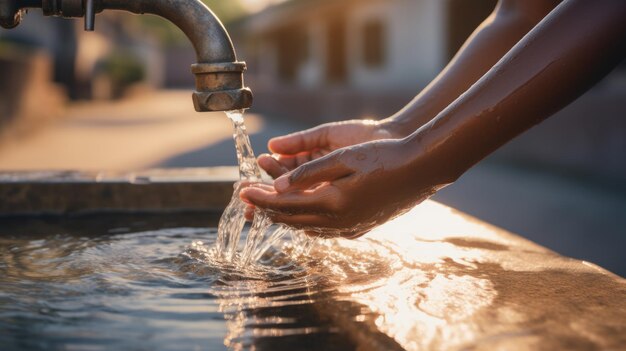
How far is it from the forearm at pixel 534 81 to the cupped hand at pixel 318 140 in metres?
0.72

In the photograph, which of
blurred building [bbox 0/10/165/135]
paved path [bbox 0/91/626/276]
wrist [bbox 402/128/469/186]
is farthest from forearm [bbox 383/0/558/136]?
blurred building [bbox 0/10/165/135]

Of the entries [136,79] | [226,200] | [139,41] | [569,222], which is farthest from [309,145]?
[139,41]

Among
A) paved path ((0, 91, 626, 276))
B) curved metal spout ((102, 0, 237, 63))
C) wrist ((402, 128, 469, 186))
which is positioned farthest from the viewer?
paved path ((0, 91, 626, 276))

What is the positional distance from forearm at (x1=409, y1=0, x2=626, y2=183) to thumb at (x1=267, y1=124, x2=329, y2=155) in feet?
2.51

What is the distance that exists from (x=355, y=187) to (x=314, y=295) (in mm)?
257

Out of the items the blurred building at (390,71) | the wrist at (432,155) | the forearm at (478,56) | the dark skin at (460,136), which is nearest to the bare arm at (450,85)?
the forearm at (478,56)

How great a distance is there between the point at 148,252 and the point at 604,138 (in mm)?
6039

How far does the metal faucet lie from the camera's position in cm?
166

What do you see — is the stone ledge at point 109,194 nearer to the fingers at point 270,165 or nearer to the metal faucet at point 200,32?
the fingers at point 270,165

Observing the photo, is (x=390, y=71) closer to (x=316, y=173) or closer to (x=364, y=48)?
(x=364, y=48)

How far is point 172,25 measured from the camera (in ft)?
200

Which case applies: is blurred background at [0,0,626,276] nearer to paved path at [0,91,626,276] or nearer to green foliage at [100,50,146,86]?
paved path at [0,91,626,276]

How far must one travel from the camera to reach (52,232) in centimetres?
221

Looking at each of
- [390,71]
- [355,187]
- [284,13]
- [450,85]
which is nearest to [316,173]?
[355,187]
